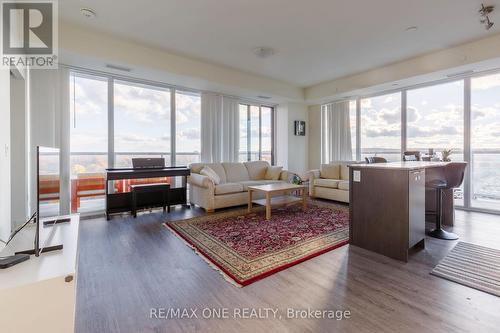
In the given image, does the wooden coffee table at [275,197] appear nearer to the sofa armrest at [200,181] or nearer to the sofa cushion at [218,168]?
the sofa armrest at [200,181]

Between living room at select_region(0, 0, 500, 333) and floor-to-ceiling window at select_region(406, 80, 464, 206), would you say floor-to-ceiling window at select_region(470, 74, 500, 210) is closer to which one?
living room at select_region(0, 0, 500, 333)

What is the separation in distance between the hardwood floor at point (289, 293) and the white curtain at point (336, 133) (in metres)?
3.64

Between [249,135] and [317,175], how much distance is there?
203 cm

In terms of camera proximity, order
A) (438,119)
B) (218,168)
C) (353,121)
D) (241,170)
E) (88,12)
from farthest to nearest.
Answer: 1. (353,121)
2. (241,170)
3. (218,168)
4. (438,119)
5. (88,12)

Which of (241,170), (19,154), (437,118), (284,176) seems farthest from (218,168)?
(437,118)

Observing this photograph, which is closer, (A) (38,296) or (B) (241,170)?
(A) (38,296)

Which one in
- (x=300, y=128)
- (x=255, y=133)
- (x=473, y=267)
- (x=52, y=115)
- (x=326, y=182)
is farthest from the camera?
(x=300, y=128)

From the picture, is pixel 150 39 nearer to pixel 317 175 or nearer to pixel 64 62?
pixel 64 62

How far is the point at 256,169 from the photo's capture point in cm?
582

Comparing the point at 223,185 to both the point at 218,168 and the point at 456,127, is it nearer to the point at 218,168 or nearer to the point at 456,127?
the point at 218,168

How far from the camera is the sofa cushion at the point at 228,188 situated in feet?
14.5

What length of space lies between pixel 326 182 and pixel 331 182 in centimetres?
13

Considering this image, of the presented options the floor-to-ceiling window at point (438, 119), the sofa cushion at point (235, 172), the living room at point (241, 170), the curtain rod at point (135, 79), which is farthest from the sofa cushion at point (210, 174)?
the floor-to-ceiling window at point (438, 119)

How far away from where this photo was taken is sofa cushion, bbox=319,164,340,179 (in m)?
5.65
